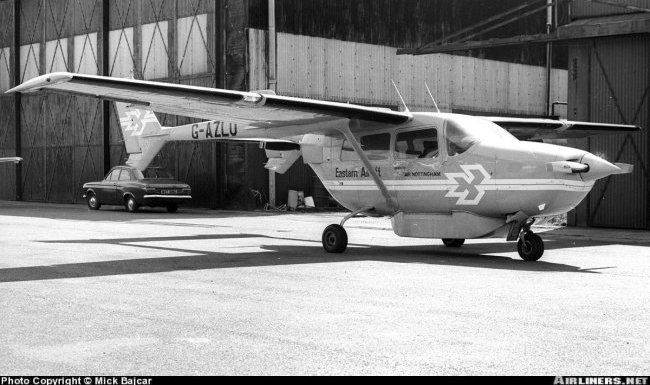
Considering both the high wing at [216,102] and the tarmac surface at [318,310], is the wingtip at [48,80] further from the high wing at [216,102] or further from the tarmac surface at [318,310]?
the tarmac surface at [318,310]

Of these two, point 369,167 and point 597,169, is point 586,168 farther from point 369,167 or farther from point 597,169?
point 369,167

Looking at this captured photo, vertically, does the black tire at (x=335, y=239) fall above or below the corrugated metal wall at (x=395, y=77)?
below

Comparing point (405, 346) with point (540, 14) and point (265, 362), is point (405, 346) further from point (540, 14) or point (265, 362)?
point (540, 14)

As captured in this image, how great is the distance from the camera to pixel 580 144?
2191 centimetres

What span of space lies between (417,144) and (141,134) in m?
14.3

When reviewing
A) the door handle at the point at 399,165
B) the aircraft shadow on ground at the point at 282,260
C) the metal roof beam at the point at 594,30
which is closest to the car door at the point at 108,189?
the aircraft shadow on ground at the point at 282,260

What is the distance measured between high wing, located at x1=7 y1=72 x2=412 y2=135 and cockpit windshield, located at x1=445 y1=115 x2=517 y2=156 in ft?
3.01

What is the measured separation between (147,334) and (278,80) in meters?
26.7

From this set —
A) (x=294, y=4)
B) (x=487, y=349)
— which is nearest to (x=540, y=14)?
(x=294, y=4)

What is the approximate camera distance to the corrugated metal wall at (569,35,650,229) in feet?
69.2

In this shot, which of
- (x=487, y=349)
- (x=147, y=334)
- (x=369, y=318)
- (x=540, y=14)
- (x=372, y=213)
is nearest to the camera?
(x=487, y=349)

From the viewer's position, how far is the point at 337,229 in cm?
1455

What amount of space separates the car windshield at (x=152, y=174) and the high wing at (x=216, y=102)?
15678 millimetres

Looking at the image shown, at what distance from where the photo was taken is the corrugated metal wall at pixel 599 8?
21.0 metres
